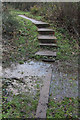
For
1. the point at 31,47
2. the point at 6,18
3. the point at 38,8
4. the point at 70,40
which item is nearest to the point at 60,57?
the point at 31,47

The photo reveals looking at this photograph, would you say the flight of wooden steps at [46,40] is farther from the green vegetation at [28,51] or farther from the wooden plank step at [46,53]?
the green vegetation at [28,51]

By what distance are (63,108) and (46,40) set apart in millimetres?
4082

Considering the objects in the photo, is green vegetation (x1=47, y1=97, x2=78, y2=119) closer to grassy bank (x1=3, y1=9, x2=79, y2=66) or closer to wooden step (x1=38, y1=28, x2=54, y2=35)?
grassy bank (x1=3, y1=9, x2=79, y2=66)

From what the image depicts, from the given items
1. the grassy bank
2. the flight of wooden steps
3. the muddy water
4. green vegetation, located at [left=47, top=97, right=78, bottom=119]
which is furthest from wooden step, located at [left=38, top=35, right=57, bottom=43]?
green vegetation, located at [left=47, top=97, right=78, bottom=119]

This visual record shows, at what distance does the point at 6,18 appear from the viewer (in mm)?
7059

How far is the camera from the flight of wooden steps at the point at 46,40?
20.1 feet

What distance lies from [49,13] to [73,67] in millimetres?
4411

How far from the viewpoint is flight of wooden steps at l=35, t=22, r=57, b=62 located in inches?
241

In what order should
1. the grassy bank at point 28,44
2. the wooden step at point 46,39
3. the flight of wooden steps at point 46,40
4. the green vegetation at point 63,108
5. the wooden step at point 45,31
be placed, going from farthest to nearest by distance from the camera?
the wooden step at point 45,31 → the wooden step at point 46,39 → the flight of wooden steps at point 46,40 → the grassy bank at point 28,44 → the green vegetation at point 63,108

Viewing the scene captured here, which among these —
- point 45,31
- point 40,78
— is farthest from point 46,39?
point 40,78

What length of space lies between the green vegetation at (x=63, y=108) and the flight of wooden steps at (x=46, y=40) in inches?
95.4

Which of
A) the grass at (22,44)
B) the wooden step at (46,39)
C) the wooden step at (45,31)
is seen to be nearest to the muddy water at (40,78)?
the grass at (22,44)

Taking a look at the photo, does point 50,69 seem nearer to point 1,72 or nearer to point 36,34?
point 1,72

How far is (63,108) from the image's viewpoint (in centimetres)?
340
